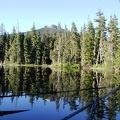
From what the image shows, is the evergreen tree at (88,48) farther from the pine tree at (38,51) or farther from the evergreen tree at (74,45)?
the pine tree at (38,51)

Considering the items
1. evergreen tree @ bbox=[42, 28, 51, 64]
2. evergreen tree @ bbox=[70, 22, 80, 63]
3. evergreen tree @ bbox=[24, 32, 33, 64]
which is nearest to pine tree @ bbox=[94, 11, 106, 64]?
evergreen tree @ bbox=[70, 22, 80, 63]

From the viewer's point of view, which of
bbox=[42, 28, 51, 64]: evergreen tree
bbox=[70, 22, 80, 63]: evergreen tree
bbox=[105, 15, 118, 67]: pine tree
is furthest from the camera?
bbox=[42, 28, 51, 64]: evergreen tree

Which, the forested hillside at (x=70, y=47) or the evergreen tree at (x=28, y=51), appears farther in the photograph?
the evergreen tree at (x=28, y=51)

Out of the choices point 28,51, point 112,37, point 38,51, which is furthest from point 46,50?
→ point 112,37

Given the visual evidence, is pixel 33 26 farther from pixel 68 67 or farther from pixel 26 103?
pixel 26 103

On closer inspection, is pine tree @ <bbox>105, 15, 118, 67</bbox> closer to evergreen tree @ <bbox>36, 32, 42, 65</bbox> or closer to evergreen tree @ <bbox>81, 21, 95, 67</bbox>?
evergreen tree @ <bbox>81, 21, 95, 67</bbox>

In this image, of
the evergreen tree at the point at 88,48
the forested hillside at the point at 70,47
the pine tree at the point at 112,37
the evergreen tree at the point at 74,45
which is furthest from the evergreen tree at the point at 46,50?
the pine tree at the point at 112,37

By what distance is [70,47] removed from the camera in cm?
10906

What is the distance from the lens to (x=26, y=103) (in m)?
24.1

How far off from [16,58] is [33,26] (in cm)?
1513

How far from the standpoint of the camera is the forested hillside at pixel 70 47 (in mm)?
95000

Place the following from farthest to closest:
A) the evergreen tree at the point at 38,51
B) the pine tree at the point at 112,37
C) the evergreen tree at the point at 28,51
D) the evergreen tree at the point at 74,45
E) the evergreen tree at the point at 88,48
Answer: the evergreen tree at the point at 28,51
the evergreen tree at the point at 38,51
the evergreen tree at the point at 74,45
the evergreen tree at the point at 88,48
the pine tree at the point at 112,37

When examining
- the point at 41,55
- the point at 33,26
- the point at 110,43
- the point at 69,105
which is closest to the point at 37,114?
the point at 69,105

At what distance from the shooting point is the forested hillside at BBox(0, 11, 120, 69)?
312 feet
